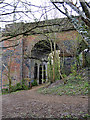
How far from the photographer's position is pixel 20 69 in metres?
11.5

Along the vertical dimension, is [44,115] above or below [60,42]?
below

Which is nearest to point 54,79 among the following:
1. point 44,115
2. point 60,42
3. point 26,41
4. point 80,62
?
point 80,62

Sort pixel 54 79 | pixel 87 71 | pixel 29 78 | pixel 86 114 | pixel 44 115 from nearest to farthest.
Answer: pixel 86 114
pixel 44 115
pixel 87 71
pixel 54 79
pixel 29 78

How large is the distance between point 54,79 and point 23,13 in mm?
6371

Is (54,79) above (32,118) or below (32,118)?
above

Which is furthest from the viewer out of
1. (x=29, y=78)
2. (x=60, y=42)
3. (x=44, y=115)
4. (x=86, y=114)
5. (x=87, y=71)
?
(x=29, y=78)

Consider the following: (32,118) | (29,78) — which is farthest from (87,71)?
(32,118)

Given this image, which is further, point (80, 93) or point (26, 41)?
point (26, 41)

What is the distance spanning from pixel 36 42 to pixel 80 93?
6.50 meters

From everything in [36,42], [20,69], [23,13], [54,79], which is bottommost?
[54,79]

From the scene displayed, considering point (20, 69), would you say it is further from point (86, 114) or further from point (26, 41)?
point (86, 114)

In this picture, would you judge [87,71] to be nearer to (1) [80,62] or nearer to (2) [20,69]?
(1) [80,62]

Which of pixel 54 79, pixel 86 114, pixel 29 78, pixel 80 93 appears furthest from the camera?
pixel 29 78

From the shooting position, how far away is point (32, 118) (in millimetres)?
3605
